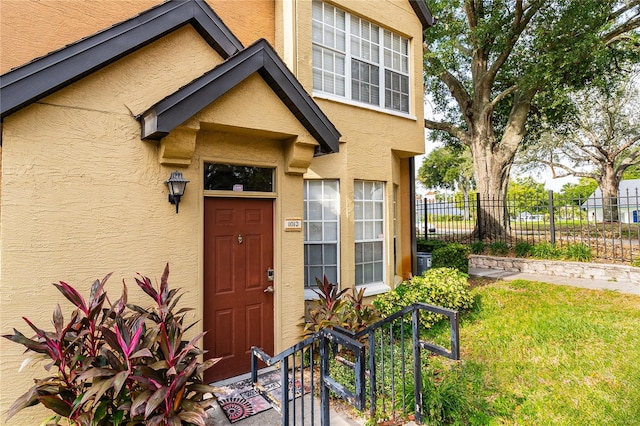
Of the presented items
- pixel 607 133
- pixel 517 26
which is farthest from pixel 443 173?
pixel 517 26

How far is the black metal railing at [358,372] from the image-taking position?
2567mm

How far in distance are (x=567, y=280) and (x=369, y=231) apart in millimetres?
6327

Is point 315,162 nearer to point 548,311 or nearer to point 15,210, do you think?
point 15,210

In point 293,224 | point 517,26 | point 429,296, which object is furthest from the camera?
point 517,26

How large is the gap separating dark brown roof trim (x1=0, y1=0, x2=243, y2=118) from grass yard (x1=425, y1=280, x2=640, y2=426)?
5237mm

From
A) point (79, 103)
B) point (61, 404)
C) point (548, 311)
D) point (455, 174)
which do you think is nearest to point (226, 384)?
point (61, 404)

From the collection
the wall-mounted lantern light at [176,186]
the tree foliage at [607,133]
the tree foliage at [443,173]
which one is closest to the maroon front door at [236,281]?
the wall-mounted lantern light at [176,186]

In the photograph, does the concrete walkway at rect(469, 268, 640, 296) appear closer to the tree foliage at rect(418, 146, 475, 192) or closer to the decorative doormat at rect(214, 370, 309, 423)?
the decorative doormat at rect(214, 370, 309, 423)

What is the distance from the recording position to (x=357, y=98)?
23.2ft

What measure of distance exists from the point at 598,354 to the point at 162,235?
6.39m

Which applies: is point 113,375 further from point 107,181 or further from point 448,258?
point 448,258

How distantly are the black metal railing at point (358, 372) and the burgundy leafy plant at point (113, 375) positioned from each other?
27.1 inches

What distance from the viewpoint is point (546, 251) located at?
10.8 meters

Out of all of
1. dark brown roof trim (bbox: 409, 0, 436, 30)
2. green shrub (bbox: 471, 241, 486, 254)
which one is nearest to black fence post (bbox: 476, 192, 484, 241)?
green shrub (bbox: 471, 241, 486, 254)
